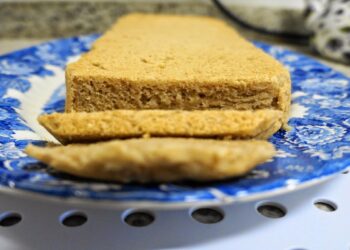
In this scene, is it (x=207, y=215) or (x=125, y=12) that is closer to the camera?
(x=207, y=215)

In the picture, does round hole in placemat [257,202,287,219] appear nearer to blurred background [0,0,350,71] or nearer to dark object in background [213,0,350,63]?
dark object in background [213,0,350,63]

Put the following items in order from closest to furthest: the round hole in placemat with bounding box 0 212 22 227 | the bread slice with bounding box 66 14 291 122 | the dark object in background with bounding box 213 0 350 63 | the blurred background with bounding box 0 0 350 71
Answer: the round hole in placemat with bounding box 0 212 22 227 → the bread slice with bounding box 66 14 291 122 → the dark object in background with bounding box 213 0 350 63 → the blurred background with bounding box 0 0 350 71

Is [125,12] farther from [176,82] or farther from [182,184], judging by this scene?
[182,184]

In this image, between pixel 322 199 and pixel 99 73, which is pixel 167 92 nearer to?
pixel 99 73

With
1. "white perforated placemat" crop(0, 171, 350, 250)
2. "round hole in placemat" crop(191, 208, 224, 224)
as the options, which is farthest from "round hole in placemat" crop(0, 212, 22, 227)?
"round hole in placemat" crop(191, 208, 224, 224)

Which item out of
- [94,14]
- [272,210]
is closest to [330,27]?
[94,14]

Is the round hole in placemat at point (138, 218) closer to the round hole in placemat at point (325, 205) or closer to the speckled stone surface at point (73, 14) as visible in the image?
the round hole in placemat at point (325, 205)
